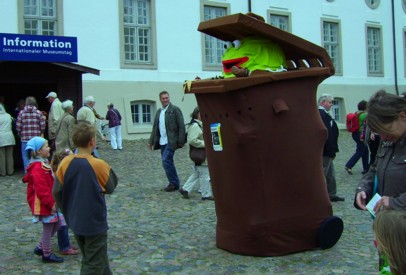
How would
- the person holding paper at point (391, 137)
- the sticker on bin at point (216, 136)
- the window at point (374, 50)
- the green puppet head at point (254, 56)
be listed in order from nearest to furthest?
the person holding paper at point (391, 137) < the green puppet head at point (254, 56) < the sticker on bin at point (216, 136) < the window at point (374, 50)

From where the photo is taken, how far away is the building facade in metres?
19.6

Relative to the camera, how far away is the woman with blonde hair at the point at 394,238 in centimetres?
216

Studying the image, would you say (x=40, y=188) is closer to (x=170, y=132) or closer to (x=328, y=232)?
(x=328, y=232)

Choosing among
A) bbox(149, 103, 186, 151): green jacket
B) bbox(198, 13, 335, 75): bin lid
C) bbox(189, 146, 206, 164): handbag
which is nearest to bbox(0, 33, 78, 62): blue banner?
bbox(149, 103, 186, 151): green jacket

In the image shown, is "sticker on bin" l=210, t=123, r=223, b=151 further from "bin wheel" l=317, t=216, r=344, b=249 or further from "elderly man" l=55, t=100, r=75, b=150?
"elderly man" l=55, t=100, r=75, b=150

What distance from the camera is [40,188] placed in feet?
18.2

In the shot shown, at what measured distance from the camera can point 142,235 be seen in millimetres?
6727

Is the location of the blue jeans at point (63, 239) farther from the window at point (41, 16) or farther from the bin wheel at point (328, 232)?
the window at point (41, 16)

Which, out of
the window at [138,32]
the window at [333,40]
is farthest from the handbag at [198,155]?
the window at [333,40]

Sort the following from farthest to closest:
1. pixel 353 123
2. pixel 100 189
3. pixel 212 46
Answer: pixel 212 46, pixel 353 123, pixel 100 189

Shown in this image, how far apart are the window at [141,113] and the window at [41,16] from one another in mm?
3862

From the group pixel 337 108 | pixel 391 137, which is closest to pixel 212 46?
pixel 337 108

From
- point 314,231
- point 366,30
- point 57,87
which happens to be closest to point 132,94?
point 57,87

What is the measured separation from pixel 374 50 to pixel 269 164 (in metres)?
26.0
